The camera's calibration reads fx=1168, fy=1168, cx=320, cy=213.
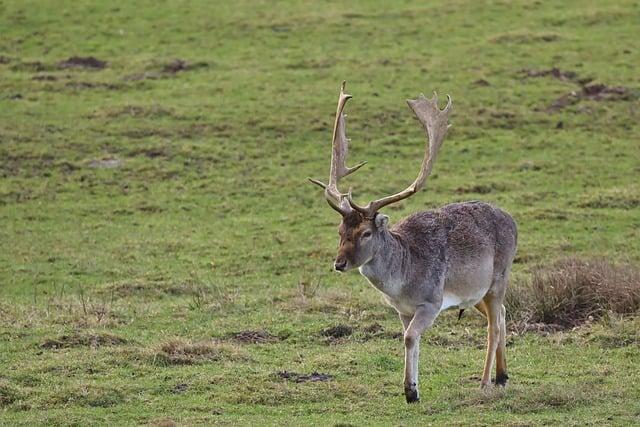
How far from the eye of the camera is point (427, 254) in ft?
40.6

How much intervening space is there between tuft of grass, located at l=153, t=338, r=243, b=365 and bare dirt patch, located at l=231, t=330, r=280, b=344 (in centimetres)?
74

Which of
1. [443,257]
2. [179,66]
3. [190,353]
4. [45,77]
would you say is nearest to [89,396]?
[190,353]

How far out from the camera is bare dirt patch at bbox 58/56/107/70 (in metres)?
33.8

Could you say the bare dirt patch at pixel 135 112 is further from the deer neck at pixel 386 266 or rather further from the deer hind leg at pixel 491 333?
the deer neck at pixel 386 266

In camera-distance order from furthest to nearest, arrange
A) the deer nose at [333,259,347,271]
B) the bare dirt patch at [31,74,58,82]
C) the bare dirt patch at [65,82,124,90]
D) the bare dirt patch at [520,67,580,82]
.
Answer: the bare dirt patch at [31,74,58,82]
the bare dirt patch at [520,67,580,82]
the bare dirt patch at [65,82,124,90]
the deer nose at [333,259,347,271]

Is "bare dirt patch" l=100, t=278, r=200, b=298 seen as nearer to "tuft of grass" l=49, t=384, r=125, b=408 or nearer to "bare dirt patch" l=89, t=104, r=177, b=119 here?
"tuft of grass" l=49, t=384, r=125, b=408

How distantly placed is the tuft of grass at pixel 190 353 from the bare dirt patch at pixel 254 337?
0.74m

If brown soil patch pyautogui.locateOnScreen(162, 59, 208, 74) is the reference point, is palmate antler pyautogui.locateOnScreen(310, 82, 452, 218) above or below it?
above

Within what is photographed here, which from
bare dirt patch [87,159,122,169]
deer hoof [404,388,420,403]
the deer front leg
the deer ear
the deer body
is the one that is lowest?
bare dirt patch [87,159,122,169]

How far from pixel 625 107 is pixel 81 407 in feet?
69.1

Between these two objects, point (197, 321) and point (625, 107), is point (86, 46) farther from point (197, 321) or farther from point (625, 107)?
point (197, 321)

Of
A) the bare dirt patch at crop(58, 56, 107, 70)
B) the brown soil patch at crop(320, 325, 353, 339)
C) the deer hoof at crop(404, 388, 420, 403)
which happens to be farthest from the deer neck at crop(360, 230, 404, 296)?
the bare dirt patch at crop(58, 56, 107, 70)

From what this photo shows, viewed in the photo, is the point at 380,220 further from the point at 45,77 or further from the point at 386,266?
the point at 45,77

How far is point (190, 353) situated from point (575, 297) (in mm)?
5324
